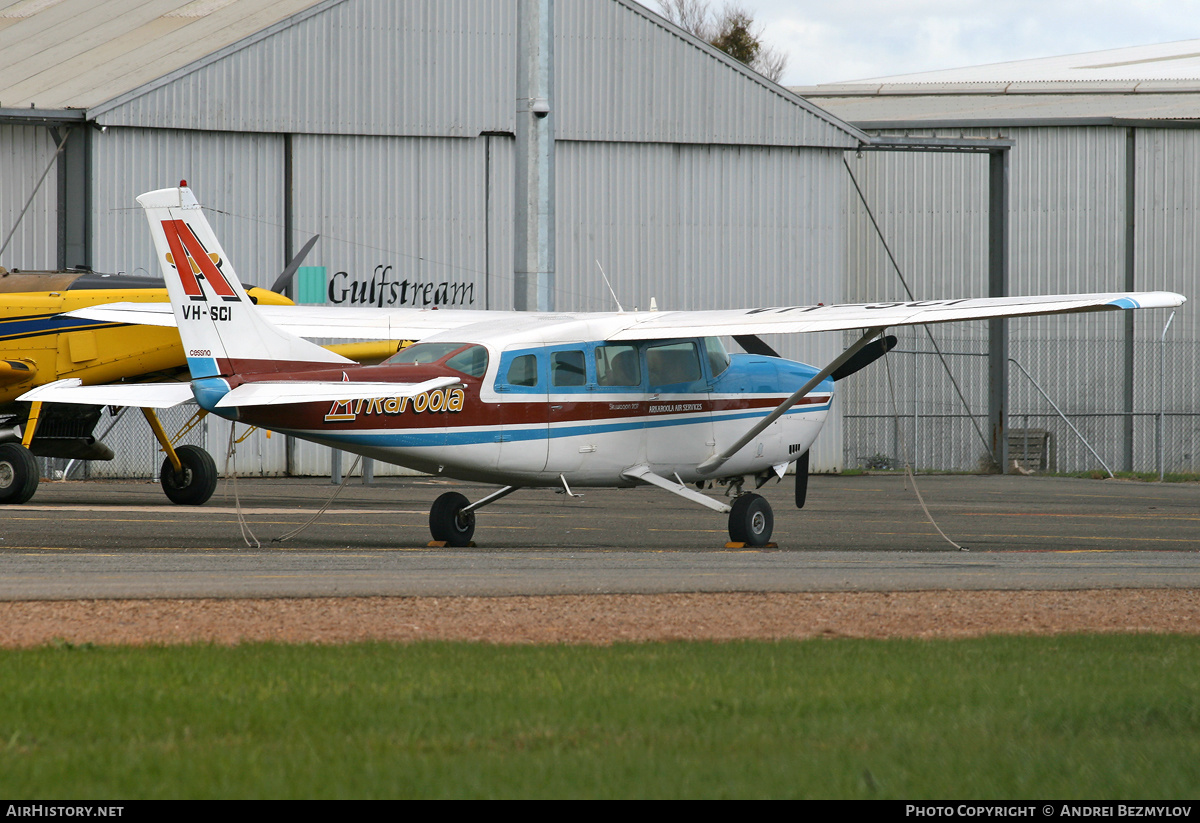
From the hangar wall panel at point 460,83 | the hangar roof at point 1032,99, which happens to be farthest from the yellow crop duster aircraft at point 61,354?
the hangar roof at point 1032,99

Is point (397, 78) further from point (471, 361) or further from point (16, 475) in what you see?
point (471, 361)

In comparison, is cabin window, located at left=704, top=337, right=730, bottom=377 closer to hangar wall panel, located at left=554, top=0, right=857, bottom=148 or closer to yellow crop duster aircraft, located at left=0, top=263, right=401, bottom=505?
yellow crop duster aircraft, located at left=0, top=263, right=401, bottom=505

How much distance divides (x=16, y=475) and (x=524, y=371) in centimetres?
895

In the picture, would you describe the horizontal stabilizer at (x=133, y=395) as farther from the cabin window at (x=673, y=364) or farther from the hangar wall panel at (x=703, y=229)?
the hangar wall panel at (x=703, y=229)

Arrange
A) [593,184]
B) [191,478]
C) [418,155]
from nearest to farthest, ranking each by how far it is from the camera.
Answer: [191,478] < [418,155] < [593,184]

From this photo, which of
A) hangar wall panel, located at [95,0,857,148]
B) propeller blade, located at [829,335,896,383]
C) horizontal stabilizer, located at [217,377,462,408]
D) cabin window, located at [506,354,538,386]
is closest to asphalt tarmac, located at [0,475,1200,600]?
horizontal stabilizer, located at [217,377,462,408]

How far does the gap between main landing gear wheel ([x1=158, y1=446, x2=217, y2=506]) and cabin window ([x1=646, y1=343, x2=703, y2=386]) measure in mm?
8262

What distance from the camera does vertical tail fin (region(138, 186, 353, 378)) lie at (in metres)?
13.8

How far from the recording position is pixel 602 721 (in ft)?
19.1

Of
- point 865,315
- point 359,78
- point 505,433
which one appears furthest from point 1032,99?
point 505,433

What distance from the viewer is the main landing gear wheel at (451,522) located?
14742 millimetres

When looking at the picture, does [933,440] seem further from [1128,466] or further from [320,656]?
[320,656]

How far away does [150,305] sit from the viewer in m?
19.2

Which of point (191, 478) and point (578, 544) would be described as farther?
point (191, 478)
